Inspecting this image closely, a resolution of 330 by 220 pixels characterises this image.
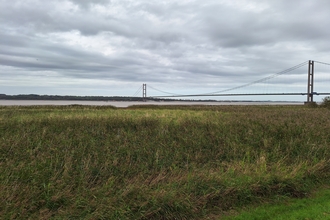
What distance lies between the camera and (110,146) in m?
9.48

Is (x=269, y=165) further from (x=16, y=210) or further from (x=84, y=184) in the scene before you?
(x=16, y=210)

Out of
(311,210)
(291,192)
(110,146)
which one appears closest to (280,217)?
(311,210)

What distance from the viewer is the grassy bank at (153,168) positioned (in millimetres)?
5047

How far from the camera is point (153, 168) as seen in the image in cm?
797

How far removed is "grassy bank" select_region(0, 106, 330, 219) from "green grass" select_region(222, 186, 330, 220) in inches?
13.6

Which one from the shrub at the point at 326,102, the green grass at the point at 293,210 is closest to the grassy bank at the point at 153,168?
the green grass at the point at 293,210

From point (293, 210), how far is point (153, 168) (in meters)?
4.07

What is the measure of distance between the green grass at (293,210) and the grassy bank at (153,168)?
0.34 metres

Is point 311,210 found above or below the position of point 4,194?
below

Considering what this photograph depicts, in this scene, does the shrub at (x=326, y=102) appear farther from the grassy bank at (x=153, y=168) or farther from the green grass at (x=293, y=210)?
the green grass at (x=293, y=210)

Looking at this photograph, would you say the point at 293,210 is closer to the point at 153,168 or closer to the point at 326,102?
the point at 153,168

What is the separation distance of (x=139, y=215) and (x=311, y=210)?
350 cm

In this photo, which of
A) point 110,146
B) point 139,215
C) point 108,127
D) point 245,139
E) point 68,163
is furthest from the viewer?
point 108,127

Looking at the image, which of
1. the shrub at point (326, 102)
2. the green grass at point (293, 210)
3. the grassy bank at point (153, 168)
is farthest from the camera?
the shrub at point (326, 102)
